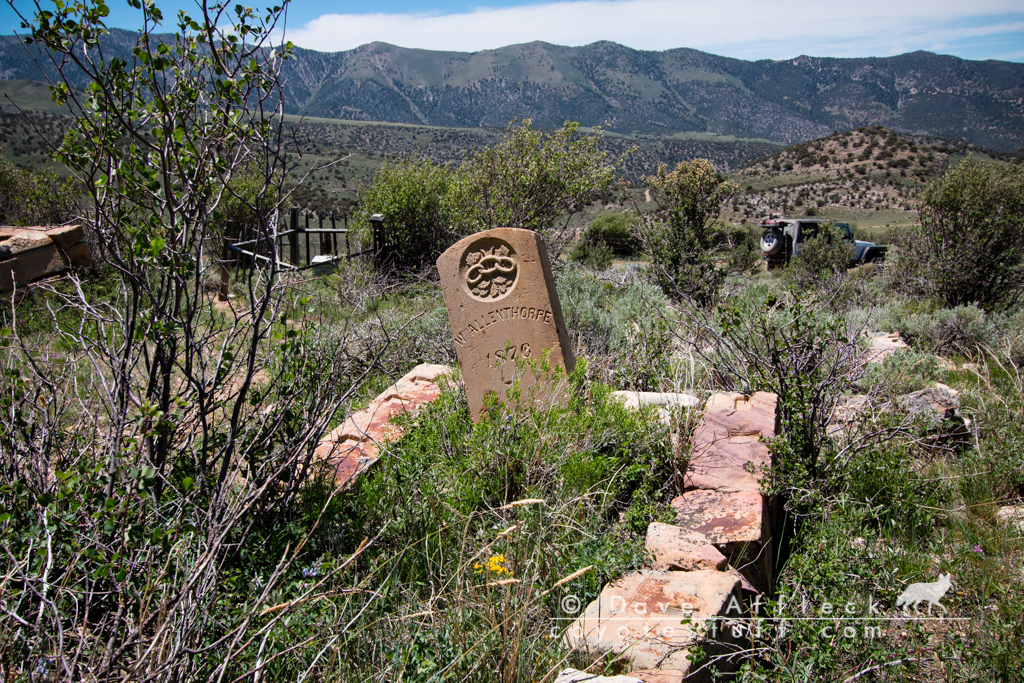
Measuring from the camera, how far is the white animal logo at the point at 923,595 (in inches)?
94.9

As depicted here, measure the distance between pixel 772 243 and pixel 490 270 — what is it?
17557 mm

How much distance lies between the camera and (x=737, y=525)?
277 cm

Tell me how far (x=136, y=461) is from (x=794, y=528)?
10.7 ft

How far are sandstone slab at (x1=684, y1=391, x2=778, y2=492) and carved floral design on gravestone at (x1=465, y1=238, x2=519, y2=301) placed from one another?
1.72m

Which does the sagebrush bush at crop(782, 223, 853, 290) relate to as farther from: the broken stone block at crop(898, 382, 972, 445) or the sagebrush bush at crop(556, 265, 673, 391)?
the broken stone block at crop(898, 382, 972, 445)

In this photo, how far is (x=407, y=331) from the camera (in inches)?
250

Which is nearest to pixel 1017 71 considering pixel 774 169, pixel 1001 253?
pixel 774 169

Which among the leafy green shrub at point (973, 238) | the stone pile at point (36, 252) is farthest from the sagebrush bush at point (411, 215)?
the leafy green shrub at point (973, 238)

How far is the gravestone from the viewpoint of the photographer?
431 centimetres

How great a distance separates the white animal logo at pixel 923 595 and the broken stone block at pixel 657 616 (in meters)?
0.76

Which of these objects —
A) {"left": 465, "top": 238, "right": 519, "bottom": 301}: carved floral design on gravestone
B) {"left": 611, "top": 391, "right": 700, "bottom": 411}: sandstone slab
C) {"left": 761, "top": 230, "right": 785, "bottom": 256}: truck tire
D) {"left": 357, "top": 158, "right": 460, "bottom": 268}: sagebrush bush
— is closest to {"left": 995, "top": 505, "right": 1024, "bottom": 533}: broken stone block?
{"left": 611, "top": 391, "right": 700, "bottom": 411}: sandstone slab

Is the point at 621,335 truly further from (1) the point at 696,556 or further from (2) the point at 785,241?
(2) the point at 785,241

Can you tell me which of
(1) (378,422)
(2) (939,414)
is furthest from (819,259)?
(1) (378,422)

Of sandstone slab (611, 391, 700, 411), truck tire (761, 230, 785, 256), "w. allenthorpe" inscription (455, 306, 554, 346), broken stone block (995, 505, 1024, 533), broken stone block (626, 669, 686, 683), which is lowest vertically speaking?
broken stone block (995, 505, 1024, 533)
